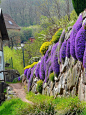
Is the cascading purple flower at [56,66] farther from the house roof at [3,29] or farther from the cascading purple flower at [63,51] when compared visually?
the house roof at [3,29]

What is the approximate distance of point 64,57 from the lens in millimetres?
11062

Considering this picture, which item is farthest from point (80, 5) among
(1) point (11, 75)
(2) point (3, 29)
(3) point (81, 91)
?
(1) point (11, 75)

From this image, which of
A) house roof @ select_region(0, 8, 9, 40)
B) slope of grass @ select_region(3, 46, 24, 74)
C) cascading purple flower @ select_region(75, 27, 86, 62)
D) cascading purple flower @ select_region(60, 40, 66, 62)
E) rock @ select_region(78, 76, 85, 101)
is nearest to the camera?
rock @ select_region(78, 76, 85, 101)

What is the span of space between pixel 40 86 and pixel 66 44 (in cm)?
610

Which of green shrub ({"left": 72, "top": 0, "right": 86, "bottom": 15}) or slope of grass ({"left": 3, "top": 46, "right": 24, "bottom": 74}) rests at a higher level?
green shrub ({"left": 72, "top": 0, "right": 86, "bottom": 15})

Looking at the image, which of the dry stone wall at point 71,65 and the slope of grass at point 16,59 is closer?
the dry stone wall at point 71,65

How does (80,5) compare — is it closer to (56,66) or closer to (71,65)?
(71,65)

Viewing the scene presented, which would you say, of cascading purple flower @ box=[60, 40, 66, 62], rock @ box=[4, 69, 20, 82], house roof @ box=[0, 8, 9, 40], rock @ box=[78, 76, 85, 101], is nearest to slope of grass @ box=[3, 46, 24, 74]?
rock @ box=[4, 69, 20, 82]

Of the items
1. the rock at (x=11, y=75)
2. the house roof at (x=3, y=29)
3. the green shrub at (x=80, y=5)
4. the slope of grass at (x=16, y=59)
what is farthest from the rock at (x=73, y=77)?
the slope of grass at (x=16, y=59)

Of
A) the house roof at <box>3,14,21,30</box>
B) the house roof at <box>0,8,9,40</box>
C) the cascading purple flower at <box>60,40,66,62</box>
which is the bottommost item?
the cascading purple flower at <box>60,40,66,62</box>

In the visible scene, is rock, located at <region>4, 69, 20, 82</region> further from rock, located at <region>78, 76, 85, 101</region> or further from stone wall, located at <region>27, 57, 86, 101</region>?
rock, located at <region>78, 76, 85, 101</region>

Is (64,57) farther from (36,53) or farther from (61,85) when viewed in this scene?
(36,53)

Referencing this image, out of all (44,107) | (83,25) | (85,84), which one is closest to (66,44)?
(83,25)

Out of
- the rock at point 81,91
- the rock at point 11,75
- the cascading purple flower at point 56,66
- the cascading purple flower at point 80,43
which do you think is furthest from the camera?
the rock at point 11,75
